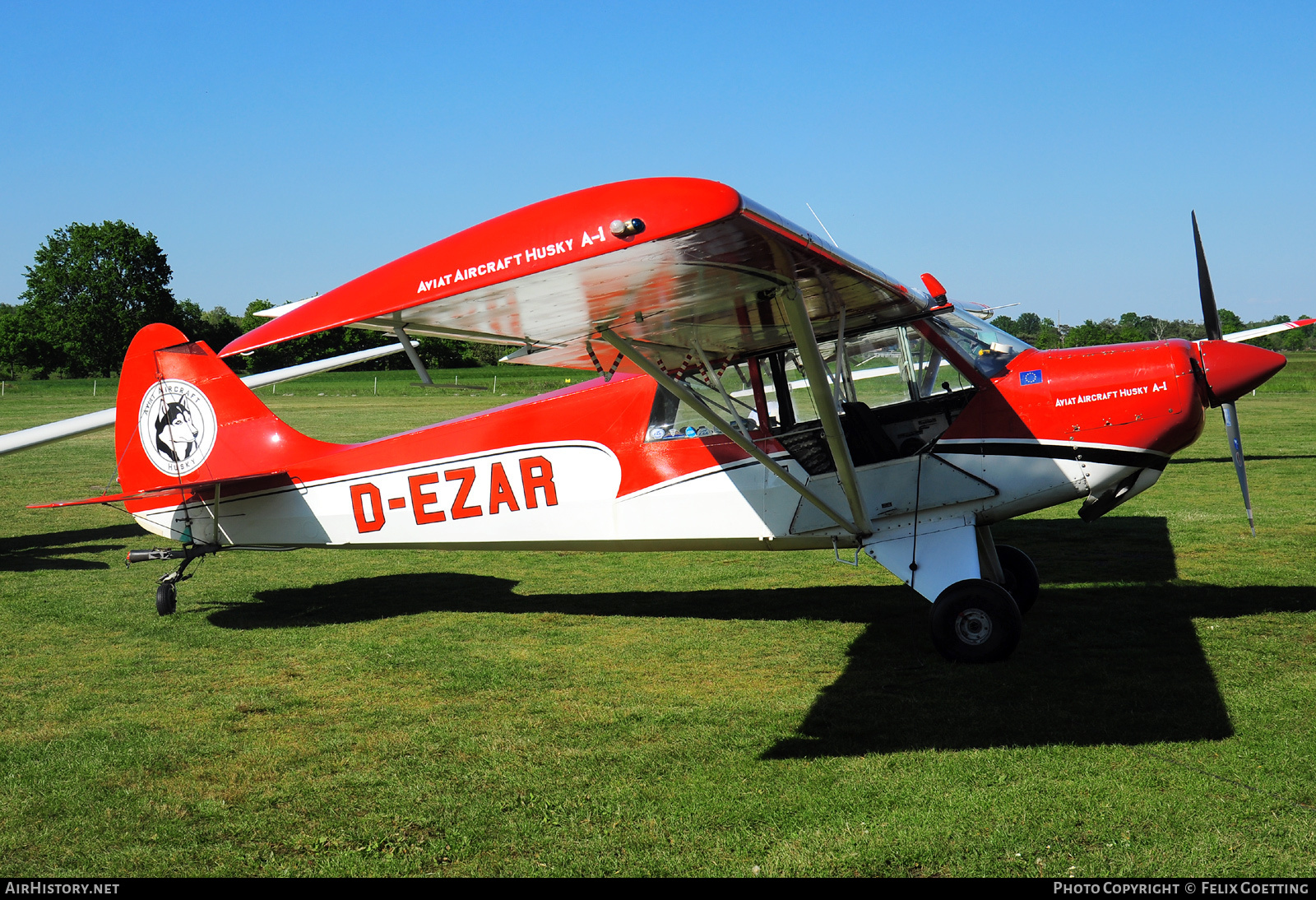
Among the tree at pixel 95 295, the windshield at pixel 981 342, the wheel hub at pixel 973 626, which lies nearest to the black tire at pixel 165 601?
the wheel hub at pixel 973 626

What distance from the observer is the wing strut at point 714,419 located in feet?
16.3

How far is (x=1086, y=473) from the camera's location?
242 inches

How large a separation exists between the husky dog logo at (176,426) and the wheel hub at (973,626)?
6.04 meters

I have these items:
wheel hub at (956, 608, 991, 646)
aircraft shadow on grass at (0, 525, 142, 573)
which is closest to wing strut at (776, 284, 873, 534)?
wheel hub at (956, 608, 991, 646)

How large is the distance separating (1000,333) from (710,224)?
3848 millimetres

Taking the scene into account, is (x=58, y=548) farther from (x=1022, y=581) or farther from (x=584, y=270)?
(x=1022, y=581)

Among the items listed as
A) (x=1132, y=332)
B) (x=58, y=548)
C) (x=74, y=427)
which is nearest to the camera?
(x=58, y=548)

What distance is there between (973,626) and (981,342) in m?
2.03

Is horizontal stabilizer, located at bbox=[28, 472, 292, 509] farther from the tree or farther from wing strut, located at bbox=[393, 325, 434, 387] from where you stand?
the tree

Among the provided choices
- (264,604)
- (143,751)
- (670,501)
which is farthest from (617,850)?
(264,604)

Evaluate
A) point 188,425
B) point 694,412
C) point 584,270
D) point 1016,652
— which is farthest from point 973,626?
point 188,425

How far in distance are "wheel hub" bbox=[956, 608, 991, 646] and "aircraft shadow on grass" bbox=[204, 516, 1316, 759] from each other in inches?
6.9

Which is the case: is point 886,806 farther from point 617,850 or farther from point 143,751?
point 143,751

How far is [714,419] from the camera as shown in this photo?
18.9ft
